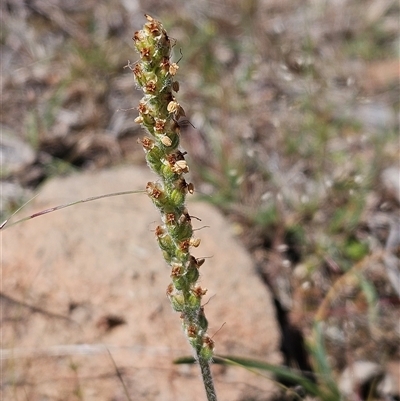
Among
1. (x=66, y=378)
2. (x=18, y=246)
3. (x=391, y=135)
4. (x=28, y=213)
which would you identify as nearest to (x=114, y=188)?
(x=28, y=213)

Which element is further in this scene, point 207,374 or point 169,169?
point 207,374

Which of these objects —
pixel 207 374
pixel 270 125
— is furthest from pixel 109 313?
pixel 270 125

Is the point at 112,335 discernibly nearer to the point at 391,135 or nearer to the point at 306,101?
the point at 306,101

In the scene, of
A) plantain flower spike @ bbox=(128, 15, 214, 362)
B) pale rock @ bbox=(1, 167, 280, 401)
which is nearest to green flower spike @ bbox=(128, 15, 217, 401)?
plantain flower spike @ bbox=(128, 15, 214, 362)

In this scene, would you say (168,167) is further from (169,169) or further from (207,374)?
(207,374)

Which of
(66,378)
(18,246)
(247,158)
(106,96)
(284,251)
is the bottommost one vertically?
(66,378)

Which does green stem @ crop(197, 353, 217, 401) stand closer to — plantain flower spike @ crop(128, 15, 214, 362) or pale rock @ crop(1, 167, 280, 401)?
plantain flower spike @ crop(128, 15, 214, 362)

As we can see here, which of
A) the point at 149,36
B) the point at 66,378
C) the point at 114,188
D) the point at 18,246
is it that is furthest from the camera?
the point at 114,188
